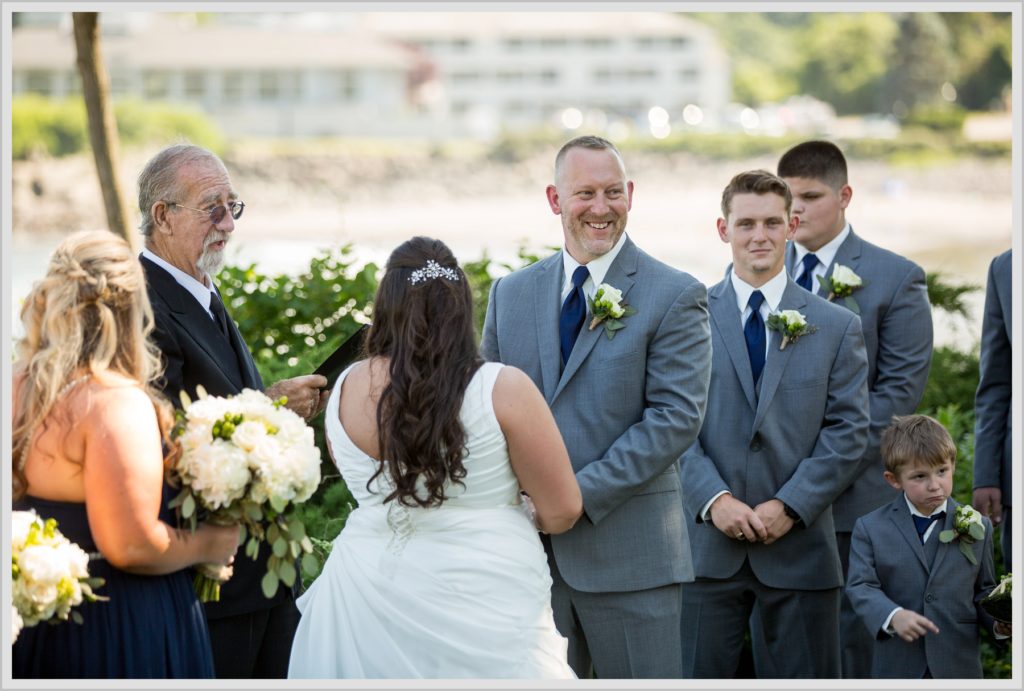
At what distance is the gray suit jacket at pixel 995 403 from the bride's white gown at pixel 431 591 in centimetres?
246

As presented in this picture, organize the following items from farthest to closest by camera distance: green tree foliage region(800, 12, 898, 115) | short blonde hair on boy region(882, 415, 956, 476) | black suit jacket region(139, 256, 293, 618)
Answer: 1. green tree foliage region(800, 12, 898, 115)
2. short blonde hair on boy region(882, 415, 956, 476)
3. black suit jacket region(139, 256, 293, 618)

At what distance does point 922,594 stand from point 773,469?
0.77 meters

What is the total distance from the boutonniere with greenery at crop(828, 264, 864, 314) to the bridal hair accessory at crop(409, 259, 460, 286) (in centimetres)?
267

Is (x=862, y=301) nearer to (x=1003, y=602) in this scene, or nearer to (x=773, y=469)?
(x=773, y=469)

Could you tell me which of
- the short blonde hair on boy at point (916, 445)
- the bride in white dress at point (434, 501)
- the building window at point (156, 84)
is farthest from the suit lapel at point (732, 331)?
the building window at point (156, 84)

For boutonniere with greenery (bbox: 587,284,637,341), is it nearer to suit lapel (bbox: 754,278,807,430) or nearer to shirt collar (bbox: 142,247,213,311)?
suit lapel (bbox: 754,278,807,430)

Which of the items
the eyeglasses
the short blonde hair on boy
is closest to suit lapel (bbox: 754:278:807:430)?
the short blonde hair on boy

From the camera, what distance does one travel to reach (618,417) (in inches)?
187

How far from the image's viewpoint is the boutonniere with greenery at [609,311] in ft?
15.6

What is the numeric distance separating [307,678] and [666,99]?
353 feet

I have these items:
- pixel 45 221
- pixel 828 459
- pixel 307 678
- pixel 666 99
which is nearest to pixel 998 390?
pixel 828 459

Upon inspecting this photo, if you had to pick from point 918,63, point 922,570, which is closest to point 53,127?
point 918,63

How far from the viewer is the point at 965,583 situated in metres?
5.11

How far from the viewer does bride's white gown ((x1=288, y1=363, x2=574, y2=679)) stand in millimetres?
3955
